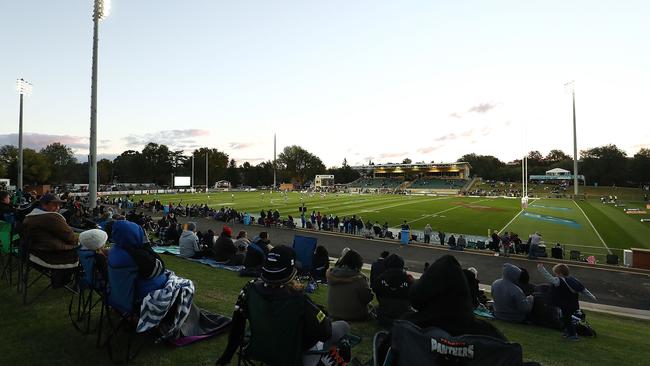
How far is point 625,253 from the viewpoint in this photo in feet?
61.6

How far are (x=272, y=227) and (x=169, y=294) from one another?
83.4 ft

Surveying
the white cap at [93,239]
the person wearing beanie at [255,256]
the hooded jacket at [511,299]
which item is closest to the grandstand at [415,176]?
the person wearing beanie at [255,256]

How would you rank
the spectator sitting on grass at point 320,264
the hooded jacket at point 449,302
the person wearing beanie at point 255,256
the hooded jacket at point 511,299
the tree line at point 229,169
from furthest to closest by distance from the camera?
the tree line at point 229,169, the spectator sitting on grass at point 320,264, the person wearing beanie at point 255,256, the hooded jacket at point 511,299, the hooded jacket at point 449,302

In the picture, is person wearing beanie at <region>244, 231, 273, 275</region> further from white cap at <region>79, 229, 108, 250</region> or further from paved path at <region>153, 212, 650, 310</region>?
paved path at <region>153, 212, 650, 310</region>

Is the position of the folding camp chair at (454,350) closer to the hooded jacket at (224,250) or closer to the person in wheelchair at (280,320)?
the person in wheelchair at (280,320)

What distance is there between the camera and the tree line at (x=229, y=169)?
8876 centimetres

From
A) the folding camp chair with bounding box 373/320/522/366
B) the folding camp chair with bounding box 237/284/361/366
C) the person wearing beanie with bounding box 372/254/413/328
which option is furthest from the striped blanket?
the folding camp chair with bounding box 373/320/522/366

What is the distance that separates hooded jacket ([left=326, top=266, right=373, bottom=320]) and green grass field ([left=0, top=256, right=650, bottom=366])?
0.27 metres

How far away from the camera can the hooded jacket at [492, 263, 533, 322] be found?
737 cm

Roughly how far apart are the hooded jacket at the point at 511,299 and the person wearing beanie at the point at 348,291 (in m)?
3.43

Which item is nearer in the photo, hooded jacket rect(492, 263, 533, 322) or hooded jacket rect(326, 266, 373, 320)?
hooded jacket rect(326, 266, 373, 320)

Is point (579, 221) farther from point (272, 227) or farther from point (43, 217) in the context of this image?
point (43, 217)

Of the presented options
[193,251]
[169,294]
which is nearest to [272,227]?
[193,251]

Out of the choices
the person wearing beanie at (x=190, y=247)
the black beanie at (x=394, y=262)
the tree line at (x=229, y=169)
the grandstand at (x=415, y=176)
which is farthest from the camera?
the grandstand at (x=415, y=176)
